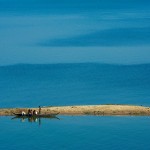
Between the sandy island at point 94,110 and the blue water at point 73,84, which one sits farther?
the blue water at point 73,84

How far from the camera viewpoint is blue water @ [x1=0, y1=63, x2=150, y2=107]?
1832 inches

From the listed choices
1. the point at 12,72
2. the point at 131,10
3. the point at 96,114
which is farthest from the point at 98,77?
the point at 131,10

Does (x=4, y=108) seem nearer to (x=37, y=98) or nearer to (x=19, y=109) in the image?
(x=19, y=109)

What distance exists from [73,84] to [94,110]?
458 inches

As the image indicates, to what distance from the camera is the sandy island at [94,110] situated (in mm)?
41281

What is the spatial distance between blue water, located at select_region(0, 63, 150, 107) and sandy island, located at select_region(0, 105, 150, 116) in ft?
11.0

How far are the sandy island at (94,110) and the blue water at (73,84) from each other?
132 inches

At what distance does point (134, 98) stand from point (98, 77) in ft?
33.1

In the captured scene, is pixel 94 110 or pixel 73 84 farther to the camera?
pixel 73 84

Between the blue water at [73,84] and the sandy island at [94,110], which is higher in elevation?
the blue water at [73,84]

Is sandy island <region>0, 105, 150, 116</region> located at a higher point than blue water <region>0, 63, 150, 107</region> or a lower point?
lower

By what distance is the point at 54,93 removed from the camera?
1941 inches

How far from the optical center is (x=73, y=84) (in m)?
52.9

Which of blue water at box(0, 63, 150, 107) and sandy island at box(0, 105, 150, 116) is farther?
blue water at box(0, 63, 150, 107)
